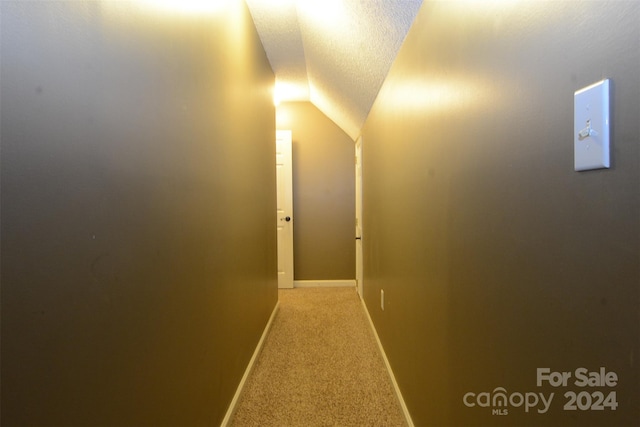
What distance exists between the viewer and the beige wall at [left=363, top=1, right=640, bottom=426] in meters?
0.47

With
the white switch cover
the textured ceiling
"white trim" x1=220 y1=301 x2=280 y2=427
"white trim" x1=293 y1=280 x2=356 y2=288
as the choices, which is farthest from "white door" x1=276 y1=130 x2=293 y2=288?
the white switch cover

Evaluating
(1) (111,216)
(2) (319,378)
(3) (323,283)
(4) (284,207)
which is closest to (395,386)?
(2) (319,378)

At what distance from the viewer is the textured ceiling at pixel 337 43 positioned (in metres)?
1.57

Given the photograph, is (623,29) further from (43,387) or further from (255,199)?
(255,199)

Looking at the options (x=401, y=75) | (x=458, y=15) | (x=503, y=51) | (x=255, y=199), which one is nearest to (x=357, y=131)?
(x=255, y=199)

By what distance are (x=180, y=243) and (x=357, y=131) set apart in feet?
9.57

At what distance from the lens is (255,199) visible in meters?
2.35

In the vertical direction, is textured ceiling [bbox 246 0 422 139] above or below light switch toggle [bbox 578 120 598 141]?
above

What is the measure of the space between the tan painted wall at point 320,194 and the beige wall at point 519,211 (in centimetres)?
291

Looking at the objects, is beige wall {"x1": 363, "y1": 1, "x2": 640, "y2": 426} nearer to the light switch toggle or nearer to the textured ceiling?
the light switch toggle

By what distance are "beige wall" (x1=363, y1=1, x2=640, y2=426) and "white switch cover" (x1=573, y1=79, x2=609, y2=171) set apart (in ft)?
0.04

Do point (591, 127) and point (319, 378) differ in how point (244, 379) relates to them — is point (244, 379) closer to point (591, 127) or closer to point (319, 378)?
point (319, 378)

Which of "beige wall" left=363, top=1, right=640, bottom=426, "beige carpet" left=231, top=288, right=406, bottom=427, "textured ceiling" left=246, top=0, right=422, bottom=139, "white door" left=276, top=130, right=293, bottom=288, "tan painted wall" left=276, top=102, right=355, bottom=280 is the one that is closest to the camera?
"beige wall" left=363, top=1, right=640, bottom=426

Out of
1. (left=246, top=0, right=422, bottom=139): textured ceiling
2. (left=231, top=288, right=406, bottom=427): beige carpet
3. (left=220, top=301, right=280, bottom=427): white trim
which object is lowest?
(left=231, top=288, right=406, bottom=427): beige carpet
